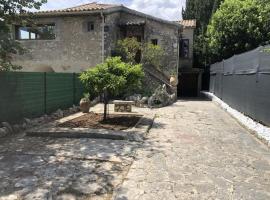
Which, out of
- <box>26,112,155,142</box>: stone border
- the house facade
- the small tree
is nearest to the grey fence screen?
<box>26,112,155,142</box>: stone border

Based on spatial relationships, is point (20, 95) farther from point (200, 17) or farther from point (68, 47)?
point (200, 17)

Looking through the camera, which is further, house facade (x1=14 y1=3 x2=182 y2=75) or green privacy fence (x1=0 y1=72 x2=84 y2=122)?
house facade (x1=14 y1=3 x2=182 y2=75)

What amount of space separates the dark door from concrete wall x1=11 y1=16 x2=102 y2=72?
36.3 ft

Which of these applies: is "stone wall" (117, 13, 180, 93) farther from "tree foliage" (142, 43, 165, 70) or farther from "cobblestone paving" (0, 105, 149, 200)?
"cobblestone paving" (0, 105, 149, 200)

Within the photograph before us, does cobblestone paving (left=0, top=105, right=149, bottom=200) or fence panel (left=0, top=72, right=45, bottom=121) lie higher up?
fence panel (left=0, top=72, right=45, bottom=121)

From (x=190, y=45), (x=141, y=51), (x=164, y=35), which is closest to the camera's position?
(x=141, y=51)

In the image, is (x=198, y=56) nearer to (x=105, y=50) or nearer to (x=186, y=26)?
(x=186, y=26)

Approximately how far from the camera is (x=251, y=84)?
11461mm

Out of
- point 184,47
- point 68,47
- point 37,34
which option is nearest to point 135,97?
point 68,47

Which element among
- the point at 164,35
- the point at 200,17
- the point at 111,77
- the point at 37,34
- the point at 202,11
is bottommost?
the point at 111,77

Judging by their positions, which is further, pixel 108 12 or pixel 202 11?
pixel 202 11

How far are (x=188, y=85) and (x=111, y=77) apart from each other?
20.0 meters

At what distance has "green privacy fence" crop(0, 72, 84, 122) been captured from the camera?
32.5 ft

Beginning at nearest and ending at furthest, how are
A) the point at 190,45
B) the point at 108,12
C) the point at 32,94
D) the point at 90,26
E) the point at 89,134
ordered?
the point at 89,134
the point at 32,94
the point at 108,12
the point at 90,26
the point at 190,45
